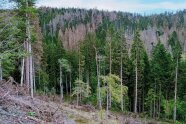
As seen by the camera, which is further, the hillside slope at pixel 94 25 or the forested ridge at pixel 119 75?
the hillside slope at pixel 94 25

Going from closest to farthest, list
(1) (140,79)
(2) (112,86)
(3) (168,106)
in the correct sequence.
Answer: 1. (2) (112,86)
2. (3) (168,106)
3. (1) (140,79)

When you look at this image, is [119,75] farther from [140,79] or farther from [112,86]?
[112,86]

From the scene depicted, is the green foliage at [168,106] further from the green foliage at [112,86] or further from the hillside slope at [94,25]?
the hillside slope at [94,25]

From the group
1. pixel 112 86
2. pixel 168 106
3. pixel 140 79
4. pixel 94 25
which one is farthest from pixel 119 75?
pixel 94 25

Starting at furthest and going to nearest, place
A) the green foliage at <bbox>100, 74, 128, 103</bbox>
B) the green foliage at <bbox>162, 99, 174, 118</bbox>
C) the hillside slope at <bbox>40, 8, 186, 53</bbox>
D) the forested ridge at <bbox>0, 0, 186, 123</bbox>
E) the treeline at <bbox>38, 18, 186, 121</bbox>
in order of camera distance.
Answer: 1. the hillside slope at <bbox>40, 8, 186, 53</bbox>
2. the treeline at <bbox>38, 18, 186, 121</bbox>
3. the green foliage at <bbox>162, 99, 174, 118</bbox>
4. the forested ridge at <bbox>0, 0, 186, 123</bbox>
5. the green foliage at <bbox>100, 74, 128, 103</bbox>

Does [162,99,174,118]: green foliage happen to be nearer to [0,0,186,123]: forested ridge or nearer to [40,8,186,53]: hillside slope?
[0,0,186,123]: forested ridge

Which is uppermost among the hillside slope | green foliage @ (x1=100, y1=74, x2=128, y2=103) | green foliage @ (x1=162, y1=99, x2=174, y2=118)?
the hillside slope

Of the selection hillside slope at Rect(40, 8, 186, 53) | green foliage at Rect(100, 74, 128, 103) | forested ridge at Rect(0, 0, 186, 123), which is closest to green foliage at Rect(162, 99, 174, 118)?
forested ridge at Rect(0, 0, 186, 123)

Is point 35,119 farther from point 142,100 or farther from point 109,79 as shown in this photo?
point 142,100

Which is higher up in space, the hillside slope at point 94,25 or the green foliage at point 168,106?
the hillside slope at point 94,25

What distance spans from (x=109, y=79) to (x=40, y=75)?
22.2m

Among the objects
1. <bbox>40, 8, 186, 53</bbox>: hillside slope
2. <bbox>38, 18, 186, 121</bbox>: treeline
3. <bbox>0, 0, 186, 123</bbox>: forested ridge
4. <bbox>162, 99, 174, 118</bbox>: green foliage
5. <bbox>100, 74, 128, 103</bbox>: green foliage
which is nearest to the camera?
<bbox>100, 74, 128, 103</bbox>: green foliage

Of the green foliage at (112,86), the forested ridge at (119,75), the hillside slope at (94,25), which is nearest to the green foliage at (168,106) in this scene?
the forested ridge at (119,75)

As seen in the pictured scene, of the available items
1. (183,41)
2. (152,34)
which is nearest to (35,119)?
(183,41)
